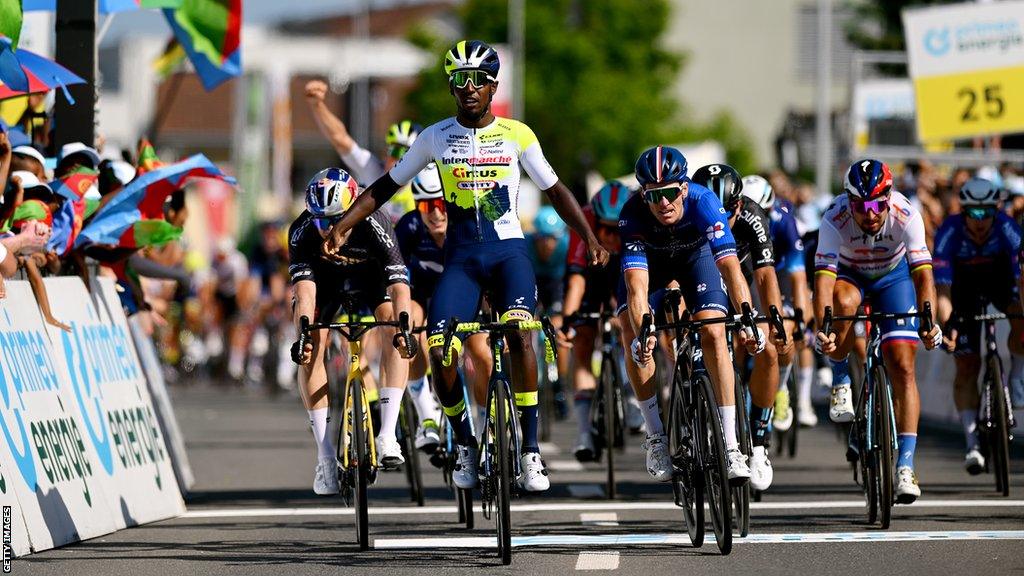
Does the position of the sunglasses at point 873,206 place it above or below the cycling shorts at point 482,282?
above

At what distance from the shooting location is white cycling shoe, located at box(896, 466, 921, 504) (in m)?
11.1

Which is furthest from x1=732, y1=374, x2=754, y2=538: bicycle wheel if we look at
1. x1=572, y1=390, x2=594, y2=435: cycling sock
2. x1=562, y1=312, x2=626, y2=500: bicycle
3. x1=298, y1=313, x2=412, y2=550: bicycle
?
x1=572, y1=390, x2=594, y2=435: cycling sock

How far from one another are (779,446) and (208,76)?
5.86 meters

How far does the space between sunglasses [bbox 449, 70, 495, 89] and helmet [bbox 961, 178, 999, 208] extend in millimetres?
4663

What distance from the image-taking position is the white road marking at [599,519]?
11914mm

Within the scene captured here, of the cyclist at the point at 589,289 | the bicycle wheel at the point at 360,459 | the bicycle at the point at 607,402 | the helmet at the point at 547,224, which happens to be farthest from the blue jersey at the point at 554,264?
the bicycle wheel at the point at 360,459

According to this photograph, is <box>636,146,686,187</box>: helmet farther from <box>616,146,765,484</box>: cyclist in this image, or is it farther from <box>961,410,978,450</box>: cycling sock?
<box>961,410,978,450</box>: cycling sock

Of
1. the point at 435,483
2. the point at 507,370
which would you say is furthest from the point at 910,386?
the point at 435,483

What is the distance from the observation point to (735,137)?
267 ft

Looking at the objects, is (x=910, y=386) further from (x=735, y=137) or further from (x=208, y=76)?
(x=735, y=137)

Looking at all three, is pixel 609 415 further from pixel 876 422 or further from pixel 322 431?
pixel 322 431

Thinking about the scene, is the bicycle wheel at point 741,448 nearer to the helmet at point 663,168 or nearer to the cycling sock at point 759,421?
the helmet at point 663,168

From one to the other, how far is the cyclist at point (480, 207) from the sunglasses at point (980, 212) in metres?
4.27

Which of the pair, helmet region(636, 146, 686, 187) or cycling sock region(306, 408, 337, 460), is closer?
helmet region(636, 146, 686, 187)
